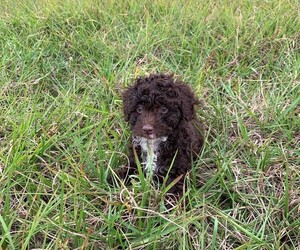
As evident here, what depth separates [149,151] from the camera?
3.54 m

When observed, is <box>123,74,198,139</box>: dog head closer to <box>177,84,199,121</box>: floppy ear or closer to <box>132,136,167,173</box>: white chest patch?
<box>177,84,199,121</box>: floppy ear

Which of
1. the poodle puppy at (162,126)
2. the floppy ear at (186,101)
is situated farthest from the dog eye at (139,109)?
the floppy ear at (186,101)

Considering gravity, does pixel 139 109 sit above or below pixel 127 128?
above

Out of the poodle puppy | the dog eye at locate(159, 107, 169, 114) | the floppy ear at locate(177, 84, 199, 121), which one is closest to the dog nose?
the poodle puppy

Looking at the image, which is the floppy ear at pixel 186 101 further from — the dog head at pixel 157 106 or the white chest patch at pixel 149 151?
the white chest patch at pixel 149 151

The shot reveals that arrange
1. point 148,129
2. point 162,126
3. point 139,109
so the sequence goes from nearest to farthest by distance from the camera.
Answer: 1. point 148,129
2. point 162,126
3. point 139,109

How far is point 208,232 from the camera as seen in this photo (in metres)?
3.17

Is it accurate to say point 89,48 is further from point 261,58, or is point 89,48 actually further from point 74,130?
point 261,58

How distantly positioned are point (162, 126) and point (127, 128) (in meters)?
0.71

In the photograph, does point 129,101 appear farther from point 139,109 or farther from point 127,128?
point 127,128

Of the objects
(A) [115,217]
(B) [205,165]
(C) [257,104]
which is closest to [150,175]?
(A) [115,217]

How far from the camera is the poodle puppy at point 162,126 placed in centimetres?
339

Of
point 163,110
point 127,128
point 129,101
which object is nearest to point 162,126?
point 163,110

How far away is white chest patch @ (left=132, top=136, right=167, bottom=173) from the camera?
3.52 m
